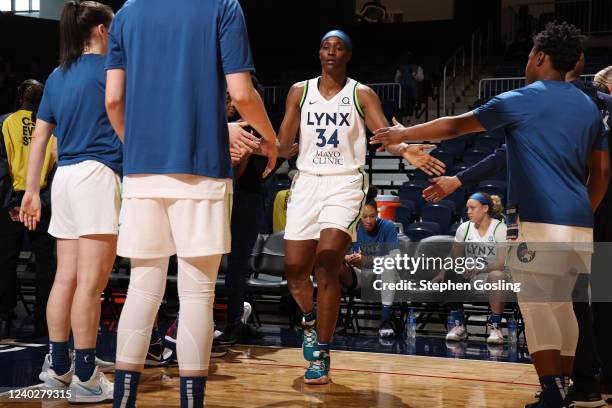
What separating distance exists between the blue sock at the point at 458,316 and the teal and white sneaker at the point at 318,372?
2.61 metres

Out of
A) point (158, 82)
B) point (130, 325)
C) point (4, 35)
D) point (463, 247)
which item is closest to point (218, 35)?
point (158, 82)

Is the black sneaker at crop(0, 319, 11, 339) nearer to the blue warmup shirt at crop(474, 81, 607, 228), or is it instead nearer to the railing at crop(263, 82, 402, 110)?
the blue warmup shirt at crop(474, 81, 607, 228)

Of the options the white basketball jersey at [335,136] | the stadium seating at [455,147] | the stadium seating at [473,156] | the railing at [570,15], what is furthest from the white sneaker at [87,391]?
the railing at [570,15]

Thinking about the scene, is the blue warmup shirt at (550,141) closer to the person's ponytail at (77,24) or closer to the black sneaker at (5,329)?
the person's ponytail at (77,24)

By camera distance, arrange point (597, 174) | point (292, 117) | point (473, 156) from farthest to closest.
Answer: point (473, 156) → point (292, 117) → point (597, 174)

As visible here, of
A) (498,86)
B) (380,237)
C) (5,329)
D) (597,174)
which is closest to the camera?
(597,174)

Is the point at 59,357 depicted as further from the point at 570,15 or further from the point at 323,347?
the point at 570,15

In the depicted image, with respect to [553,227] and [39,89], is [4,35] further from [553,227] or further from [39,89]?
[553,227]

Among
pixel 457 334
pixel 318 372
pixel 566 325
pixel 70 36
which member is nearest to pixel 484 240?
pixel 457 334

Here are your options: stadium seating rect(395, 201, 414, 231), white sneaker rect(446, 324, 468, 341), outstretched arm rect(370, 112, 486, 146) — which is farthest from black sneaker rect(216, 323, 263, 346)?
stadium seating rect(395, 201, 414, 231)

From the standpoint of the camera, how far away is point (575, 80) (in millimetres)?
4242

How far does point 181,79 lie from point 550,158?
1.67 meters

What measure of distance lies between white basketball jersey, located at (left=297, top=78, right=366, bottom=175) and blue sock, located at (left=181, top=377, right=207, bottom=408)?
2.23 metres

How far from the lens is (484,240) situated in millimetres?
7438
